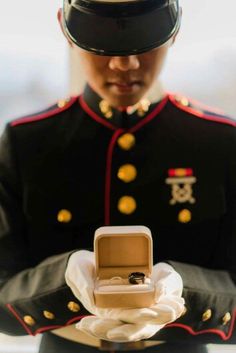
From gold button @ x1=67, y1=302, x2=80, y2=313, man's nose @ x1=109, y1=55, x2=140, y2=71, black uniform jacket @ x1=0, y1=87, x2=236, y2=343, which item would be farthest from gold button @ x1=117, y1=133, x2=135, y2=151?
gold button @ x1=67, y1=302, x2=80, y2=313

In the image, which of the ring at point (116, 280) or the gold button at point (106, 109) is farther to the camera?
the gold button at point (106, 109)

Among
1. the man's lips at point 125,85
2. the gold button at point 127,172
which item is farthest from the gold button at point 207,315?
the man's lips at point 125,85

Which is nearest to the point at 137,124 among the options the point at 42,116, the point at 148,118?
the point at 148,118

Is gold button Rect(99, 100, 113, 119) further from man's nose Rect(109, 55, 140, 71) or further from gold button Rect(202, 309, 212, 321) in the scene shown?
gold button Rect(202, 309, 212, 321)

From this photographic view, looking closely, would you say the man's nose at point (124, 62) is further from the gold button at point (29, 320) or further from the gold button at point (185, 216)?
the gold button at point (29, 320)

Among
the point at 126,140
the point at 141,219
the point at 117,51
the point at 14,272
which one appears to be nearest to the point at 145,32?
the point at 117,51

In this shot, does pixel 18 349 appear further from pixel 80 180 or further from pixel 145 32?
pixel 145 32
